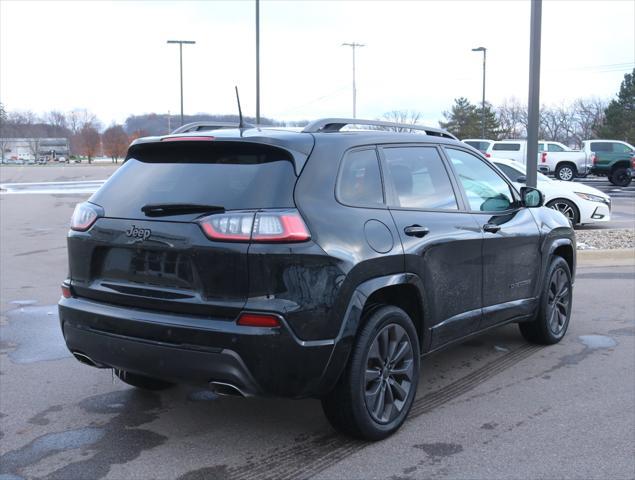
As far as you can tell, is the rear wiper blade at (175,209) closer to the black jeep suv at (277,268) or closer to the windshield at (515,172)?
the black jeep suv at (277,268)

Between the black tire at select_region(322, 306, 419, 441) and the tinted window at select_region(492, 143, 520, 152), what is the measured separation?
2836 cm

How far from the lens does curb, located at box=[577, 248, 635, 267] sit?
10.4 m

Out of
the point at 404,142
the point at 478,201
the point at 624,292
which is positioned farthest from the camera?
the point at 624,292

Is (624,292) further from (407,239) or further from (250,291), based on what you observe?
(250,291)

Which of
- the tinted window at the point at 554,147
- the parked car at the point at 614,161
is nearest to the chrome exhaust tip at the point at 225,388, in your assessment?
the parked car at the point at 614,161

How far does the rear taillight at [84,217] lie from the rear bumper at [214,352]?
1.85 feet

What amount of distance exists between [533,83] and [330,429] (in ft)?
26.5

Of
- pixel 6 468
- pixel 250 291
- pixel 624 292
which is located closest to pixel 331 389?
pixel 250 291

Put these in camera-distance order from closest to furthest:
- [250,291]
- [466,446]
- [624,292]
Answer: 1. [250,291]
2. [466,446]
3. [624,292]

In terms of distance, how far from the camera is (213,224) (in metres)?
3.48

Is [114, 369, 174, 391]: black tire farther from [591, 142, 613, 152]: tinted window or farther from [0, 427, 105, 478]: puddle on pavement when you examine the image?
[591, 142, 613, 152]: tinted window

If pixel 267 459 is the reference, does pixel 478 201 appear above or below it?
above

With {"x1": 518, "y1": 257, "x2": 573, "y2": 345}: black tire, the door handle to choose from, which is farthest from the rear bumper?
{"x1": 518, "y1": 257, "x2": 573, "y2": 345}: black tire

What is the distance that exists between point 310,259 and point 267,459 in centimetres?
115
